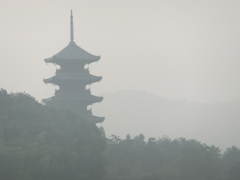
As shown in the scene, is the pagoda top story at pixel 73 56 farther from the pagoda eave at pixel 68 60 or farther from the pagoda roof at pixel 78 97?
the pagoda roof at pixel 78 97

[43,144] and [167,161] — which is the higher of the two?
[167,161]

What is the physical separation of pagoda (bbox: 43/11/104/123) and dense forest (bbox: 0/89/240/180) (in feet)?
22.0

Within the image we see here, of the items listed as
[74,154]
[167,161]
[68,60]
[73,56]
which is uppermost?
[73,56]

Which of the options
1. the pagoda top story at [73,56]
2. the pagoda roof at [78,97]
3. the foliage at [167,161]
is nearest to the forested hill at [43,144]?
the foliage at [167,161]

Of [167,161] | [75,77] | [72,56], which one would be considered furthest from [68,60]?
[167,161]

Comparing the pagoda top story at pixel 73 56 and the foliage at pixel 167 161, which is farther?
the pagoda top story at pixel 73 56

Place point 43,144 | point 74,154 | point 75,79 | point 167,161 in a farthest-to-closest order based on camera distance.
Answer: point 75,79 < point 167,161 < point 74,154 < point 43,144

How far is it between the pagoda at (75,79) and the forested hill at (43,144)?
1364cm

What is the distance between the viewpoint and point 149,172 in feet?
153

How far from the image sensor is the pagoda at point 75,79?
56969 mm

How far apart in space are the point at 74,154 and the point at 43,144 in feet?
6.61

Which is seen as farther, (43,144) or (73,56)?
(73,56)

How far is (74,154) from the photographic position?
37.0 meters

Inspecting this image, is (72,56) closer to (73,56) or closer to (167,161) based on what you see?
(73,56)
